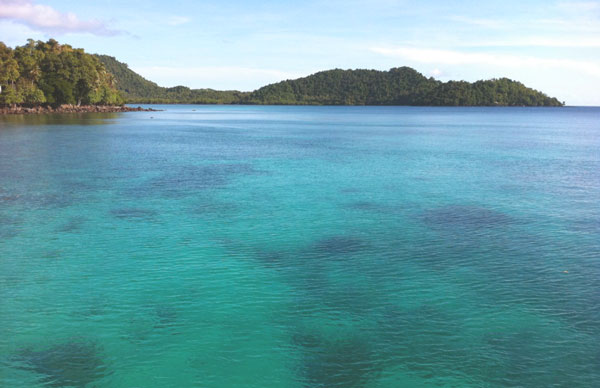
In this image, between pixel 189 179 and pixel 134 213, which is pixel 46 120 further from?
pixel 134 213

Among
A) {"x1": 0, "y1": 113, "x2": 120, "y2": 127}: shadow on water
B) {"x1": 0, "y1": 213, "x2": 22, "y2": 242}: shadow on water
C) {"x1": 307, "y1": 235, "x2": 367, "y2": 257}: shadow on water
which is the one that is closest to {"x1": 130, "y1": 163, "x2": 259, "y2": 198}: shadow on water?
{"x1": 0, "y1": 213, "x2": 22, "y2": 242}: shadow on water

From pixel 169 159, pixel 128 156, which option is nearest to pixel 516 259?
pixel 169 159

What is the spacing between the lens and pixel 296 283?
861 inches

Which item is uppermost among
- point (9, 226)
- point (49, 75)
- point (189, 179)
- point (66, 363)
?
point (49, 75)

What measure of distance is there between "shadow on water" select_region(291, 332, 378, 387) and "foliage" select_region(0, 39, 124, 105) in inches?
5775

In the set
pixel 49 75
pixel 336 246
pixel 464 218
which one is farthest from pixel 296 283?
pixel 49 75

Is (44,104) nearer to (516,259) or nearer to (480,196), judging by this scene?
(480,196)

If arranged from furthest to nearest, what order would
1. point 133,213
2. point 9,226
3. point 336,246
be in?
point 133,213 → point 9,226 → point 336,246

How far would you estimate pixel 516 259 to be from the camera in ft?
82.3

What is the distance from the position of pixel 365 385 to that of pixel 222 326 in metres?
6.00

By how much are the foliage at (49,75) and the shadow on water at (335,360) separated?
481ft

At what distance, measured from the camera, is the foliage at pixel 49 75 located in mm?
143188

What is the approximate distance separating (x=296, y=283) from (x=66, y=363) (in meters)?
9.67

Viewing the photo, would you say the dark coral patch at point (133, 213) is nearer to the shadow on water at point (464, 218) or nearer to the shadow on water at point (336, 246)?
the shadow on water at point (336, 246)
